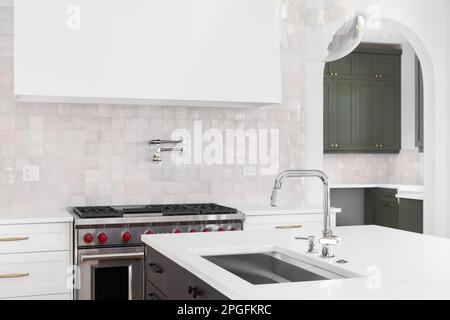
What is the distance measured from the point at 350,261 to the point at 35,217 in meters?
2.37

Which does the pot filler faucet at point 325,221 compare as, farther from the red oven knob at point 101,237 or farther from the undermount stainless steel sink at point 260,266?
the red oven knob at point 101,237

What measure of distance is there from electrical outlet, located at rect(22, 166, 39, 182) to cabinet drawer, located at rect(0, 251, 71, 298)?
0.72m

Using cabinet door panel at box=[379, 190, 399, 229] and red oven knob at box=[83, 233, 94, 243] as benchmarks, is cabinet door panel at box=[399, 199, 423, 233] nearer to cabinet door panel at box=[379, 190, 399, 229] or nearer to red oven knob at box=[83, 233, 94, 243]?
cabinet door panel at box=[379, 190, 399, 229]

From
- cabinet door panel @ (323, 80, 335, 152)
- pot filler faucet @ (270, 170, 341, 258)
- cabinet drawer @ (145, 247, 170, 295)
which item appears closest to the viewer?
pot filler faucet @ (270, 170, 341, 258)

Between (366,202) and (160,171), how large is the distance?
432 centimetres

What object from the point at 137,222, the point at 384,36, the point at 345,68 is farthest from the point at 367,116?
the point at 137,222

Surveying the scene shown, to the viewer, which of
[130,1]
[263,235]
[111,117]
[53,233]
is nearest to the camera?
[263,235]

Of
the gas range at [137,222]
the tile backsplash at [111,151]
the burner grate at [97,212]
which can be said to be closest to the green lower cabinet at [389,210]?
the tile backsplash at [111,151]

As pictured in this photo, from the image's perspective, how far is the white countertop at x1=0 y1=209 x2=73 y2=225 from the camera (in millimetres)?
3709

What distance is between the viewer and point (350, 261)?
82.8 inches

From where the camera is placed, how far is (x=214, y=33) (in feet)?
14.0

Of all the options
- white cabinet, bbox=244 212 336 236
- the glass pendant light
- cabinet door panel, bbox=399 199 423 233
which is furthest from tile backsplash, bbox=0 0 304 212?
the glass pendant light

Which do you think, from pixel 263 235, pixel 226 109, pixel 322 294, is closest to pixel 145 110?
pixel 226 109
